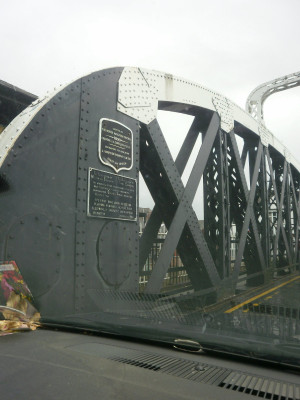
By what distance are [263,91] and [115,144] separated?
15298mm

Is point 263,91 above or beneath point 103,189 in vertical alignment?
above

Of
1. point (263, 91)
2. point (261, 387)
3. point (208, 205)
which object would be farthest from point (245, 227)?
point (263, 91)

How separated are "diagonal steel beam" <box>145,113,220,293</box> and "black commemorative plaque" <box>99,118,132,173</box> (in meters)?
1.20

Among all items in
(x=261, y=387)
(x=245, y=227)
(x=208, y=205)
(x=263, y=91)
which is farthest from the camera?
(x=263, y=91)

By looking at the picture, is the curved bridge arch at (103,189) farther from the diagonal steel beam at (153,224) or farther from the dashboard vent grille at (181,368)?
the dashboard vent grille at (181,368)

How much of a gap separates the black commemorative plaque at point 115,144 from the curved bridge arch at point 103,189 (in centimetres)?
4

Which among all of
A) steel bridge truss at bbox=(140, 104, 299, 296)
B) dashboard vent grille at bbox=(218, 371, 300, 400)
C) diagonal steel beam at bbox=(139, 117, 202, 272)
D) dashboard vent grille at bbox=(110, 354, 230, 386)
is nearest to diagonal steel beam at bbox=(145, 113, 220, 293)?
steel bridge truss at bbox=(140, 104, 299, 296)

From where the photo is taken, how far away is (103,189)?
191 inches

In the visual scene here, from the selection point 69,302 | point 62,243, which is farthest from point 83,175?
point 69,302

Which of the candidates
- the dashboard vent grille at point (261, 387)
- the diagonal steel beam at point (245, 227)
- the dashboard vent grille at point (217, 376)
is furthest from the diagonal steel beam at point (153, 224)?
the dashboard vent grille at point (261, 387)

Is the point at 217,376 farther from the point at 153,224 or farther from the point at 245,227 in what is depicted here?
the point at 245,227

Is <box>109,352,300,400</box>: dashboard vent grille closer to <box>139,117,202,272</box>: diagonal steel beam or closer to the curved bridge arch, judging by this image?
the curved bridge arch

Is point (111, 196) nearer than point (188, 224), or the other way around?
point (111, 196)

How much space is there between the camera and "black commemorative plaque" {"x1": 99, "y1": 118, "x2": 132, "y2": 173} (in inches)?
194
